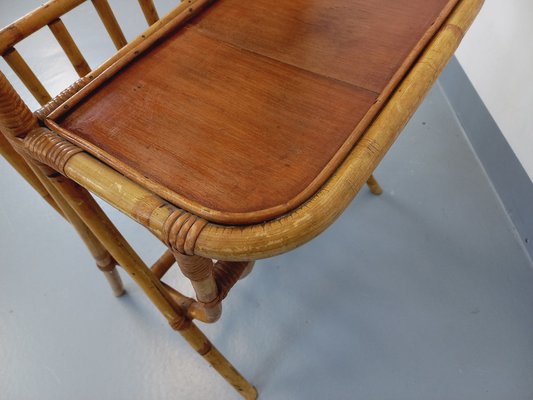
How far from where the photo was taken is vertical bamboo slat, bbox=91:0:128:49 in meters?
0.61

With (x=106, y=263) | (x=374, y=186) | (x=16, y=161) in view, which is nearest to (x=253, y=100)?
(x=16, y=161)

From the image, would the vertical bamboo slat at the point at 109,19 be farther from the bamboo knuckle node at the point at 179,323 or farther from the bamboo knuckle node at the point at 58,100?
the bamboo knuckle node at the point at 179,323

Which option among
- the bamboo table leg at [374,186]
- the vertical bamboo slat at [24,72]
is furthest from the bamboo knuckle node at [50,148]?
the bamboo table leg at [374,186]

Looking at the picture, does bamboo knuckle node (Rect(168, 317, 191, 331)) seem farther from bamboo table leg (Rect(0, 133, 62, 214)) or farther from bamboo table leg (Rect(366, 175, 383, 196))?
bamboo table leg (Rect(366, 175, 383, 196))

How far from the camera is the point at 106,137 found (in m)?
0.45

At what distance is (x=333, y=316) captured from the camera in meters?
0.97

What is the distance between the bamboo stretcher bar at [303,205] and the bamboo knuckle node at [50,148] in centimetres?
1

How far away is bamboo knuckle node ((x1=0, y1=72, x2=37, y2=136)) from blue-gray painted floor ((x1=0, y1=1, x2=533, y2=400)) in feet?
2.16

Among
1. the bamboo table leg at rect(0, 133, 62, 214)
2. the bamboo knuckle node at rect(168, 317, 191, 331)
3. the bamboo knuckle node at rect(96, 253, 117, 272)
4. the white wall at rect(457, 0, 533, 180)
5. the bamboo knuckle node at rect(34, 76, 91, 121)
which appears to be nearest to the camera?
the bamboo knuckle node at rect(34, 76, 91, 121)

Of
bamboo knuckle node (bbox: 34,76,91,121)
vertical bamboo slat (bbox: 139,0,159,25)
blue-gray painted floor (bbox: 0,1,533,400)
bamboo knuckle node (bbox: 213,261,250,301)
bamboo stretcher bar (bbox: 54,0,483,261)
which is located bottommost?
blue-gray painted floor (bbox: 0,1,533,400)

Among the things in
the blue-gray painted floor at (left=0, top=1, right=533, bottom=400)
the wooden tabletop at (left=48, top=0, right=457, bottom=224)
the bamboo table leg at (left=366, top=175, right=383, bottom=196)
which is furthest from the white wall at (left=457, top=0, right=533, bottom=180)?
the wooden tabletop at (left=48, top=0, right=457, bottom=224)

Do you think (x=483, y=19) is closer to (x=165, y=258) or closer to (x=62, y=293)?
(x=165, y=258)

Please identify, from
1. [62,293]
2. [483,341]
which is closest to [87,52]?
[62,293]

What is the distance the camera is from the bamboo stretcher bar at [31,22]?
0.49 metres
